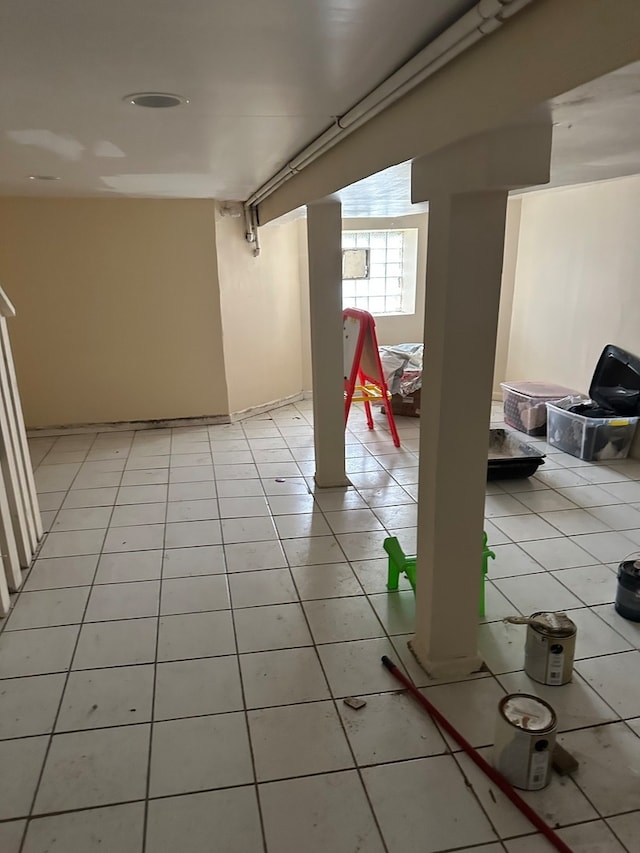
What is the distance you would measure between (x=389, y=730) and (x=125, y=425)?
405 cm

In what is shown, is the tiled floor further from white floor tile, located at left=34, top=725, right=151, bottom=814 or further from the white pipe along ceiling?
the white pipe along ceiling

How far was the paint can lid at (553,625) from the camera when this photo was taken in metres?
2.23

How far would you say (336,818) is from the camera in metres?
1.79

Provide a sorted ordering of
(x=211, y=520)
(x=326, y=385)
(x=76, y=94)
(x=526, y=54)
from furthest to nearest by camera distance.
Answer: (x=326, y=385) → (x=211, y=520) → (x=76, y=94) → (x=526, y=54)

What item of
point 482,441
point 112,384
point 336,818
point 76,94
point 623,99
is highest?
point 76,94

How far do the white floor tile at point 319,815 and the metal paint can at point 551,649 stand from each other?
0.82 m

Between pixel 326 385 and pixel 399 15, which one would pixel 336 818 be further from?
pixel 326 385

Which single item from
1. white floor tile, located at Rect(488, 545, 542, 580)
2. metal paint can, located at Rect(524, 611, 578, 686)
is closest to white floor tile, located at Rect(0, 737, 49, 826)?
metal paint can, located at Rect(524, 611, 578, 686)

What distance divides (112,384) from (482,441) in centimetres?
407

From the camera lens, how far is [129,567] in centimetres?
316

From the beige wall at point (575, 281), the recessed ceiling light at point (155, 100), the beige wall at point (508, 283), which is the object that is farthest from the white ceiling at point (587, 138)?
the beige wall at point (508, 283)

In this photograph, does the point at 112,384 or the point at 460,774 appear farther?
the point at 112,384

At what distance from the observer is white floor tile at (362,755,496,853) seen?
172cm

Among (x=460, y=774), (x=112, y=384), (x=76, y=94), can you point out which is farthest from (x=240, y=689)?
(x=112, y=384)
